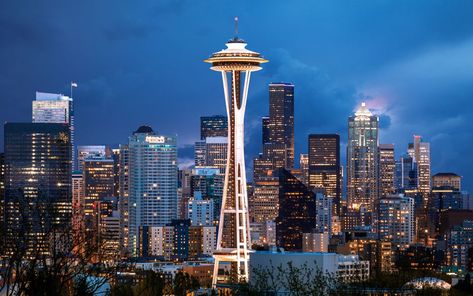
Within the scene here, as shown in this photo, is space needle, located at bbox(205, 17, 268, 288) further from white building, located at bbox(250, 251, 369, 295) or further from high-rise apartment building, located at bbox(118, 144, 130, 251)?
high-rise apartment building, located at bbox(118, 144, 130, 251)

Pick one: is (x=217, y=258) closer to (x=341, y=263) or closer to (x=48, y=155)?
(x=341, y=263)

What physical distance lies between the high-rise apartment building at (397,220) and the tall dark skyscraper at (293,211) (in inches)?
302

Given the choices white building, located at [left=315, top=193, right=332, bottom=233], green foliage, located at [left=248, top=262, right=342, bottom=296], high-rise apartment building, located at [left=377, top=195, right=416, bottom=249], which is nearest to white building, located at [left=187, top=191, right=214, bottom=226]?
white building, located at [left=315, top=193, right=332, bottom=233]

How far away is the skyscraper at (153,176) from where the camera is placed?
161 m

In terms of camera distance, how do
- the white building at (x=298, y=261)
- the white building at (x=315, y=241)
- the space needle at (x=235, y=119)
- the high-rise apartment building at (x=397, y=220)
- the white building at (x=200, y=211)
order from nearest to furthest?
the white building at (x=298, y=261) < the space needle at (x=235, y=119) < the white building at (x=315, y=241) < the high-rise apartment building at (x=397, y=220) < the white building at (x=200, y=211)

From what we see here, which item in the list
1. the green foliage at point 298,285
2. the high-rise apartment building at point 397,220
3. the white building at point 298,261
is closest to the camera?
the green foliage at point 298,285

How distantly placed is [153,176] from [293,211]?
16369 millimetres

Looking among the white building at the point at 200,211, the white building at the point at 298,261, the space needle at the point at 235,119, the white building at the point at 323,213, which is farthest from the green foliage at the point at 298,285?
the white building at the point at 323,213

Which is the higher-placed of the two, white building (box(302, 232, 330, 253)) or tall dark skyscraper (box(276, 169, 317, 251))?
tall dark skyscraper (box(276, 169, 317, 251))

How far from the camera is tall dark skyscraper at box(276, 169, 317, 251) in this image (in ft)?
515

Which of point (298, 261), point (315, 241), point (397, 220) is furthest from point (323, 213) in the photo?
point (298, 261)

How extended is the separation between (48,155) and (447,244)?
43.4m

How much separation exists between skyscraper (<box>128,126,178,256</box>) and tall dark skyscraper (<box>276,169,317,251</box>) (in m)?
12.2

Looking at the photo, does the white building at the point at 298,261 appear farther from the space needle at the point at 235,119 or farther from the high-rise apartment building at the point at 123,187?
the high-rise apartment building at the point at 123,187
